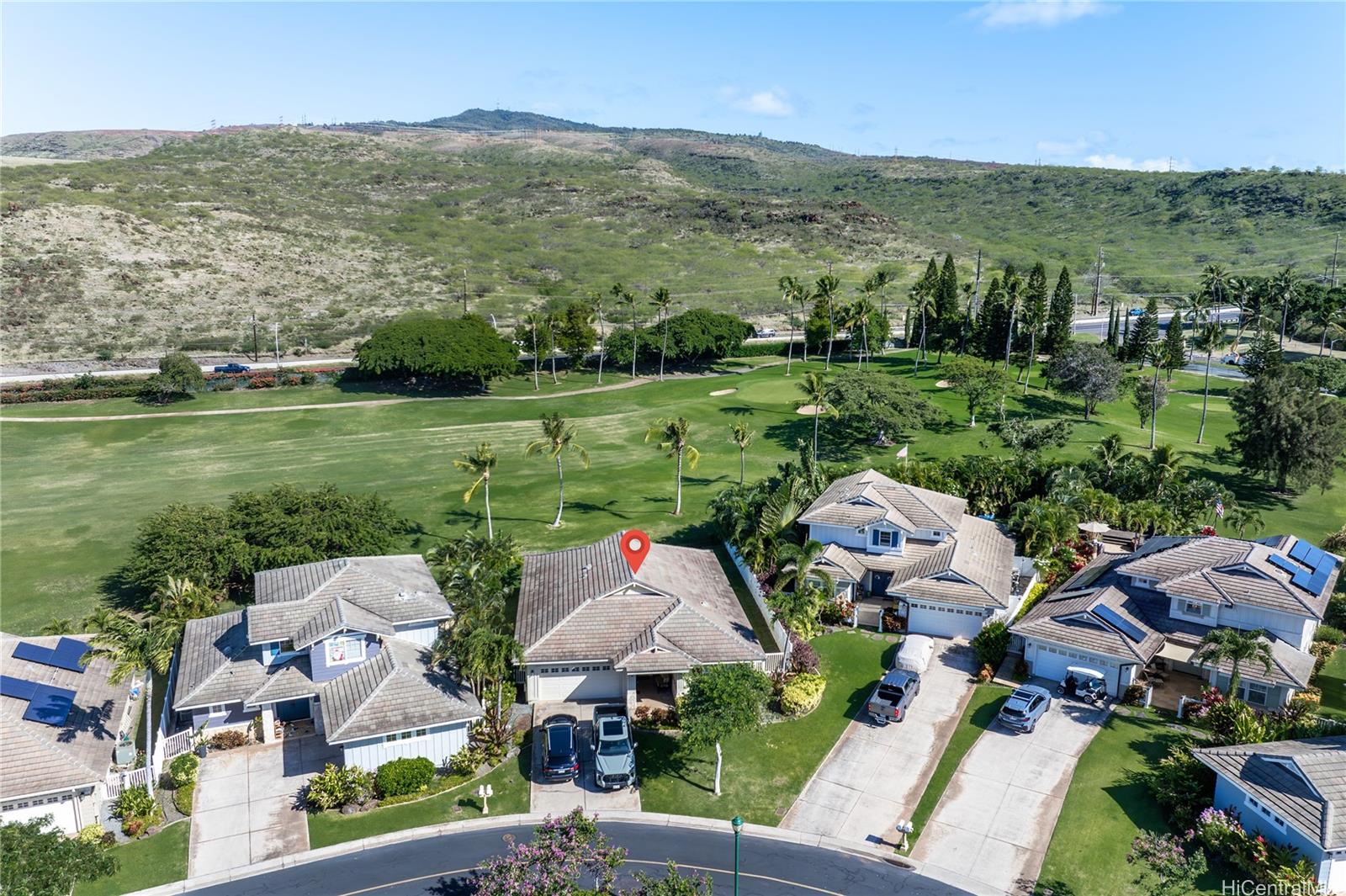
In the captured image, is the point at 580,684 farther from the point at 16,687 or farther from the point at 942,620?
the point at 16,687

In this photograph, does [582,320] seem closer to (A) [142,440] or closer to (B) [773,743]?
(A) [142,440]

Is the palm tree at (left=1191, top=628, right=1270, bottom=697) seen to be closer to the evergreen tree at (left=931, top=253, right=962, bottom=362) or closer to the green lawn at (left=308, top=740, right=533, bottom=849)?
the green lawn at (left=308, top=740, right=533, bottom=849)

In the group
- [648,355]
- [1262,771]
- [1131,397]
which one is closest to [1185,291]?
[1131,397]

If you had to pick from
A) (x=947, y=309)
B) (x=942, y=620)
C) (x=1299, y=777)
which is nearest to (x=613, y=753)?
(x=942, y=620)

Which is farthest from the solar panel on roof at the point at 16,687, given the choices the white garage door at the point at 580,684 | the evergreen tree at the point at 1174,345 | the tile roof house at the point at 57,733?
the evergreen tree at the point at 1174,345

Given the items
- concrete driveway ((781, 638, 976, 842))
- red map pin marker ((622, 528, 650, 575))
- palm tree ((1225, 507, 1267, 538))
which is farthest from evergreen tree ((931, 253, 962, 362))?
red map pin marker ((622, 528, 650, 575))

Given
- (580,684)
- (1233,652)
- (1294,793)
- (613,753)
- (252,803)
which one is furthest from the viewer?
(580,684)

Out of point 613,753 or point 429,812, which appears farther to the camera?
point 613,753

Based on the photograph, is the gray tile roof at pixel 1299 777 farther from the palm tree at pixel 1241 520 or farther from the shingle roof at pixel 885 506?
the palm tree at pixel 1241 520

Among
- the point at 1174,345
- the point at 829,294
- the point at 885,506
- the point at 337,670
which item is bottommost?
the point at 337,670
